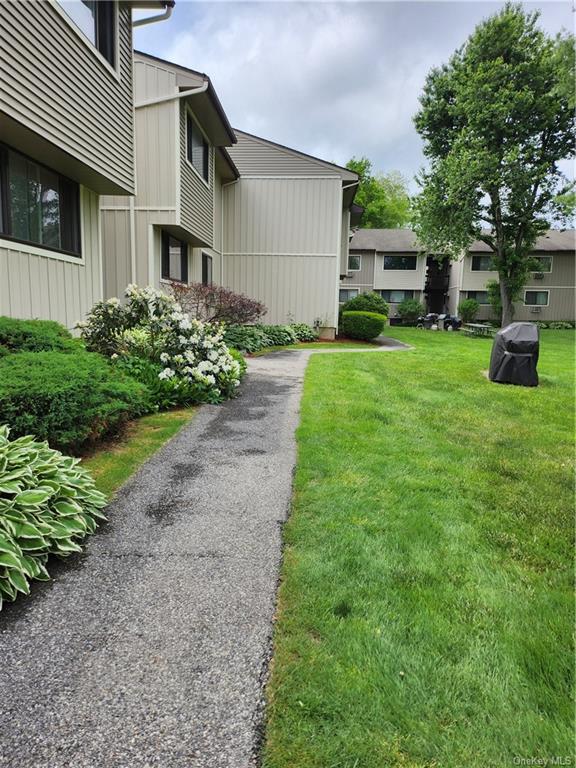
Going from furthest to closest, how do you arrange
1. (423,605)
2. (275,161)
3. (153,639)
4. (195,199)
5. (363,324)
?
(363,324) < (275,161) < (195,199) < (423,605) < (153,639)

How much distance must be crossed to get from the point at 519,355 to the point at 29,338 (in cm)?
781

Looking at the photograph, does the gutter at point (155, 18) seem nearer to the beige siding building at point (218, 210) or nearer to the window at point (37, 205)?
the beige siding building at point (218, 210)

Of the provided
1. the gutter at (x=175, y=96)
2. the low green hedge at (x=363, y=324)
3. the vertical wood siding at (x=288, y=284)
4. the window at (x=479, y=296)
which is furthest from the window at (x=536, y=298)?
the gutter at (x=175, y=96)

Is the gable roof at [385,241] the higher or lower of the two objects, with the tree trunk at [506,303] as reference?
higher

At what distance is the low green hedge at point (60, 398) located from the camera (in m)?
3.55

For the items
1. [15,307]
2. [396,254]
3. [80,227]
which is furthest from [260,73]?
[396,254]

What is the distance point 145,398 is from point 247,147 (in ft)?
42.8

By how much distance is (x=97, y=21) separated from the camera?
6969 millimetres

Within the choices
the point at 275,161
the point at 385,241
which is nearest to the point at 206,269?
the point at 275,161

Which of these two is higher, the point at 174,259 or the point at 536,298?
the point at 536,298

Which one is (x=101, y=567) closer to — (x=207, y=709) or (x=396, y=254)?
(x=207, y=709)

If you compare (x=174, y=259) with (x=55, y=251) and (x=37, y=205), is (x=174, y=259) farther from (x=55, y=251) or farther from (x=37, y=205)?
(x=37, y=205)

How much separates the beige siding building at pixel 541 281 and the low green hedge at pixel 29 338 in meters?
30.4

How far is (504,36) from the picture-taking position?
2070 centimetres
